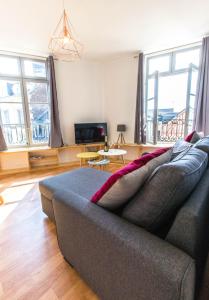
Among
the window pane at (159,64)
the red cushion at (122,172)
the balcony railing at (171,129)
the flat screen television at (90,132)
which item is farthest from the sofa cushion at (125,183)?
the window pane at (159,64)

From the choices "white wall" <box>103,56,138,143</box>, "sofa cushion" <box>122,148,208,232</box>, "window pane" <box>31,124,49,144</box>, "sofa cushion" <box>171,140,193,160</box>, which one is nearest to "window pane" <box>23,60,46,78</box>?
"window pane" <box>31,124,49,144</box>

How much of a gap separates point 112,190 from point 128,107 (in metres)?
3.74

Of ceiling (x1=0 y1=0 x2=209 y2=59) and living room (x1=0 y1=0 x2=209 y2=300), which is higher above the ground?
ceiling (x1=0 y1=0 x2=209 y2=59)

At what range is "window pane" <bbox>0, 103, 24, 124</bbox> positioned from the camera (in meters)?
3.86

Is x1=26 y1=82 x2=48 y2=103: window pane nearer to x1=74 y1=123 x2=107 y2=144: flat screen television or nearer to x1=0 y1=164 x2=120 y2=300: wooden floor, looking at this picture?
x1=74 y1=123 x2=107 y2=144: flat screen television

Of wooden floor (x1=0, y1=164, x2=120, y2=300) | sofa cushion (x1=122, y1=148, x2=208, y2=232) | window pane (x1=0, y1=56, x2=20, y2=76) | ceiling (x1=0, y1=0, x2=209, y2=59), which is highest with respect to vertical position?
ceiling (x1=0, y1=0, x2=209, y2=59)

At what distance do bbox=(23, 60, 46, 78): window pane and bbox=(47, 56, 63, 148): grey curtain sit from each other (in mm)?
265

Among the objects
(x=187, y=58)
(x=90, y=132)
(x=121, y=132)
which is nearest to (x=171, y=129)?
(x=121, y=132)

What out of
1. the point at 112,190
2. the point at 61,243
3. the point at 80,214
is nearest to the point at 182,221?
the point at 112,190

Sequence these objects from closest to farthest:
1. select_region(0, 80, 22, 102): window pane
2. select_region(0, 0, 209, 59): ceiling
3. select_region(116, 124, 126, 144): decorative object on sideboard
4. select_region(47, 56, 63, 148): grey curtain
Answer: select_region(0, 0, 209, 59): ceiling < select_region(0, 80, 22, 102): window pane < select_region(47, 56, 63, 148): grey curtain < select_region(116, 124, 126, 144): decorative object on sideboard

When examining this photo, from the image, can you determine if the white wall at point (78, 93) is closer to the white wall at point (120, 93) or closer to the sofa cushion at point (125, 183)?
the white wall at point (120, 93)

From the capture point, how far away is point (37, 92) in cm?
413

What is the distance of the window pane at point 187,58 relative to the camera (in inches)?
139

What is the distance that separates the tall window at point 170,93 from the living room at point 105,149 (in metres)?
0.02
